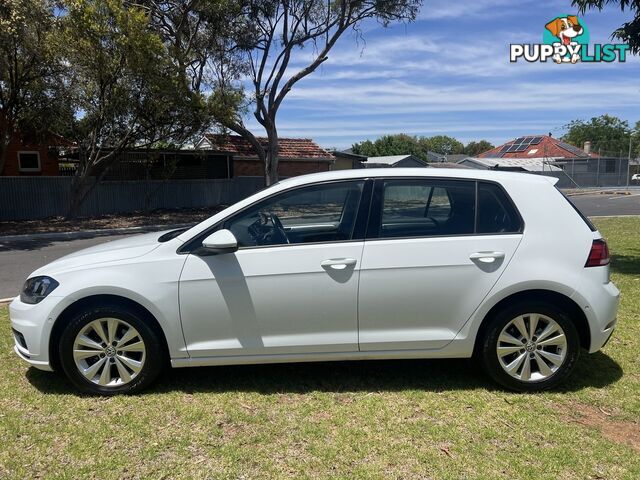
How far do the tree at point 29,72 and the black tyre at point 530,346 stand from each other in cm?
1425

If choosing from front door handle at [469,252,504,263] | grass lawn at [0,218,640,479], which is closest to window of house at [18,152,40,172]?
grass lawn at [0,218,640,479]

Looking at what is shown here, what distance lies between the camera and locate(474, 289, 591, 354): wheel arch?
3.82 meters

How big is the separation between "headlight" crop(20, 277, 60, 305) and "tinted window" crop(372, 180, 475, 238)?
2466mm

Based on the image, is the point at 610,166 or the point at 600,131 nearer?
the point at 610,166

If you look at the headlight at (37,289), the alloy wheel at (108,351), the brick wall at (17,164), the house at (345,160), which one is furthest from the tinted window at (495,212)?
the house at (345,160)

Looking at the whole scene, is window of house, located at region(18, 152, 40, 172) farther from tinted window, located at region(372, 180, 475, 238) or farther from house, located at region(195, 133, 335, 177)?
tinted window, located at region(372, 180, 475, 238)

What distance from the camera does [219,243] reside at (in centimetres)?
365

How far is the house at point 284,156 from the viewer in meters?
29.1

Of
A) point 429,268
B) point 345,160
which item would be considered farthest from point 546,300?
point 345,160

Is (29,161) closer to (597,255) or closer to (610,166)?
(597,255)

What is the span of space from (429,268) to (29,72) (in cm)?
1614

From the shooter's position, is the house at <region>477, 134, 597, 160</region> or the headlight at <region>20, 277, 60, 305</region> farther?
the house at <region>477, 134, 597, 160</region>

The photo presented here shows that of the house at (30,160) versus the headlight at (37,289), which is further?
the house at (30,160)

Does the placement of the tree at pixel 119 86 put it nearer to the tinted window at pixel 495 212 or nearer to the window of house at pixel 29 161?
the window of house at pixel 29 161
